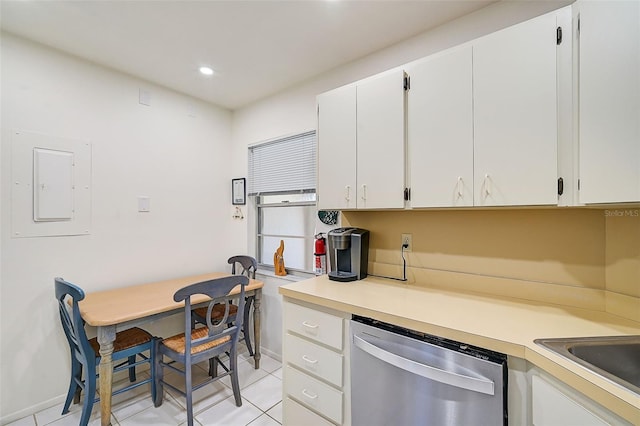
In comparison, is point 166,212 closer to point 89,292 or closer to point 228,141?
point 89,292

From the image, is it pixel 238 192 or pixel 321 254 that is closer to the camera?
pixel 321 254

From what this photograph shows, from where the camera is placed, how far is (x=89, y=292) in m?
2.16

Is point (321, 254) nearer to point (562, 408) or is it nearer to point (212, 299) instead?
point (212, 299)

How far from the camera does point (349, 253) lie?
1967mm

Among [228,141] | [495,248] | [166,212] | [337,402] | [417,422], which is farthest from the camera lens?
[228,141]

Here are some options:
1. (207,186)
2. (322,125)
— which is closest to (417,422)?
(322,125)

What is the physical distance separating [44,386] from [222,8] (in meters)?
2.84

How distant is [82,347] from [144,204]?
1.23 m

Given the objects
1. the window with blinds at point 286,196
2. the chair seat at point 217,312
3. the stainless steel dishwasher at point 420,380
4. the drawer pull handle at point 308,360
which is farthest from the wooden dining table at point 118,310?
the stainless steel dishwasher at point 420,380

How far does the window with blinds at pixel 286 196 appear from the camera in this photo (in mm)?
2546

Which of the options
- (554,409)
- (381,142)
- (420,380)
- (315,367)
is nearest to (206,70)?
(381,142)

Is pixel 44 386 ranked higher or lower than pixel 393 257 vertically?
lower

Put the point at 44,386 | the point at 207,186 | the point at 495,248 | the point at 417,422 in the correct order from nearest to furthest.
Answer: the point at 417,422 < the point at 495,248 < the point at 44,386 < the point at 207,186

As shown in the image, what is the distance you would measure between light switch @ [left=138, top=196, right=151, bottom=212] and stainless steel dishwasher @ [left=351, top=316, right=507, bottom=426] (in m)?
2.17
